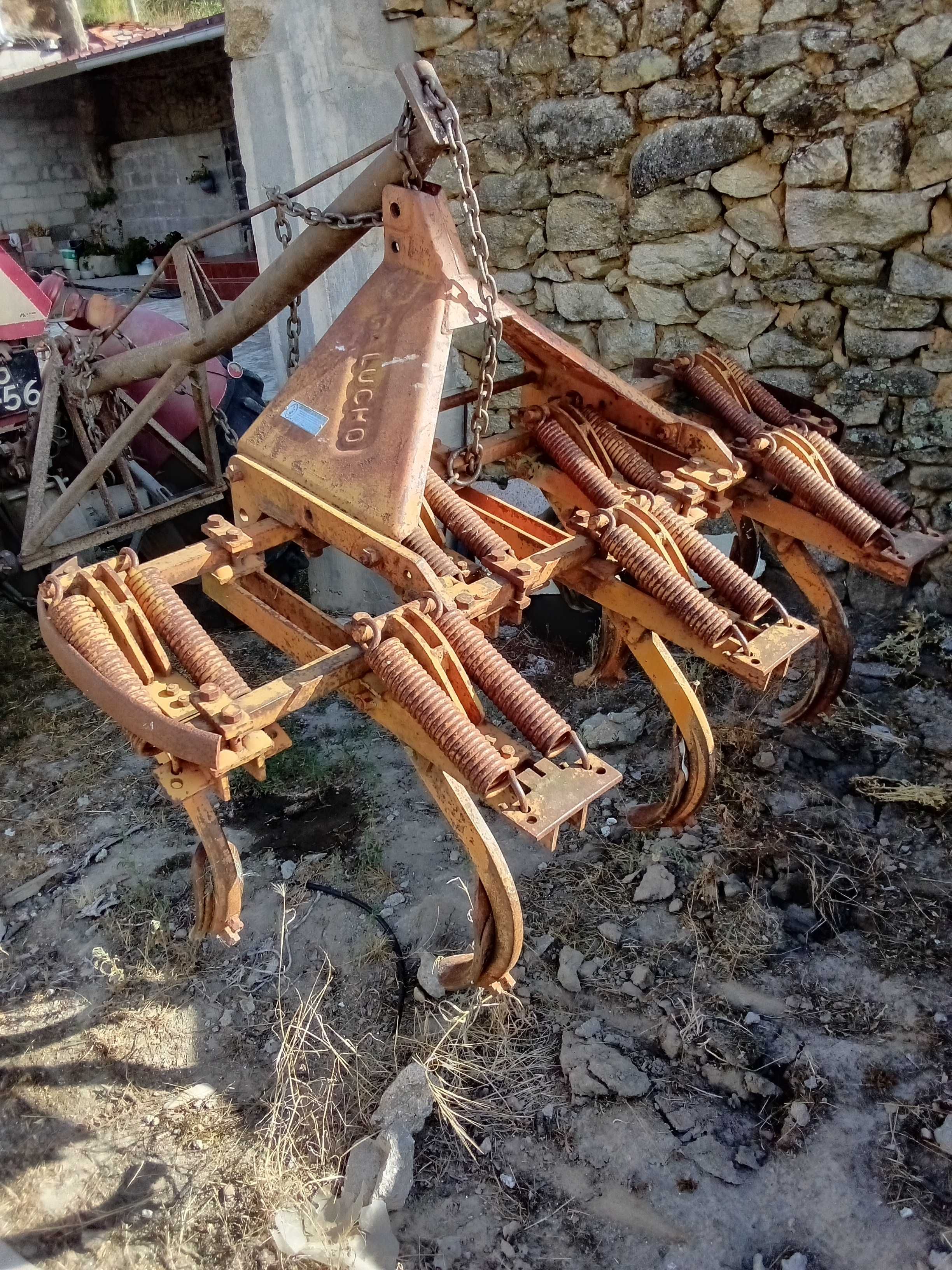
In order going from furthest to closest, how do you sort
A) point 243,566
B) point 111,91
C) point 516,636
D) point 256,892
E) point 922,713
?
point 111,91 < point 516,636 < point 922,713 < point 256,892 < point 243,566

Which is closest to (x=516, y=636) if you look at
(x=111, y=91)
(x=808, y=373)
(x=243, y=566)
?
(x=808, y=373)

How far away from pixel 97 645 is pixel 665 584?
4.71 feet

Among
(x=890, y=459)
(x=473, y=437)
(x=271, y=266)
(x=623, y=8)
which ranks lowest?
(x=890, y=459)

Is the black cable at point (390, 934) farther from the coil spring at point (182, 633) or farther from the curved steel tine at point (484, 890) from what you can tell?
the coil spring at point (182, 633)

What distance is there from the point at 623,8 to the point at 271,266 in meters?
2.29

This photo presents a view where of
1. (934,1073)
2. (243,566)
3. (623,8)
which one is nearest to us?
(934,1073)

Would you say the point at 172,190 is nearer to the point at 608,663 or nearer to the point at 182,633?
the point at 608,663

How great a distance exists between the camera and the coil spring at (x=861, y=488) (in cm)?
298

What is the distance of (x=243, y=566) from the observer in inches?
99.8

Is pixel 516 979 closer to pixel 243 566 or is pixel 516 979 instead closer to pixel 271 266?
pixel 243 566

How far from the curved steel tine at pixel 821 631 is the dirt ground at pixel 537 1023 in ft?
0.57

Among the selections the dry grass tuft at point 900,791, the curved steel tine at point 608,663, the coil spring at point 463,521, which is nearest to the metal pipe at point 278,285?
the coil spring at point 463,521

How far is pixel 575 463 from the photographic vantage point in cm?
293

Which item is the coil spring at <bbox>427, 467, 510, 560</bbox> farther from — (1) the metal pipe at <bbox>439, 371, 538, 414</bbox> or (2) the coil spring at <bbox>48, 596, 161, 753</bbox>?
(2) the coil spring at <bbox>48, 596, 161, 753</bbox>
